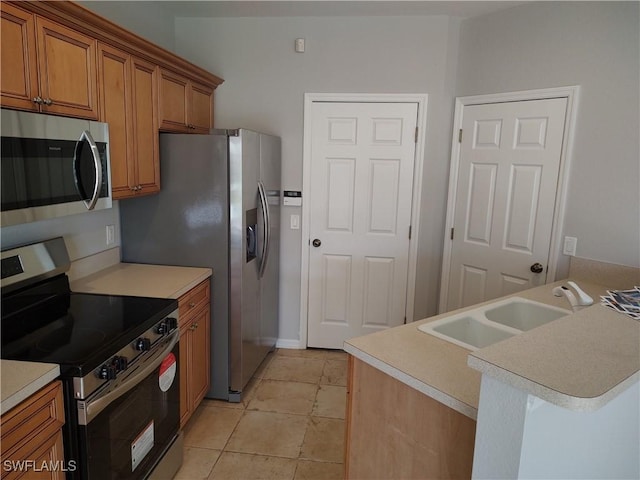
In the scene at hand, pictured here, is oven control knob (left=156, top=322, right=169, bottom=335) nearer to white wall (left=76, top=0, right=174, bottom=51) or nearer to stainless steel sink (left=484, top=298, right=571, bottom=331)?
stainless steel sink (left=484, top=298, right=571, bottom=331)

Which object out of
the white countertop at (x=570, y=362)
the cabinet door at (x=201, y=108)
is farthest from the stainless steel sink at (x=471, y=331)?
the cabinet door at (x=201, y=108)

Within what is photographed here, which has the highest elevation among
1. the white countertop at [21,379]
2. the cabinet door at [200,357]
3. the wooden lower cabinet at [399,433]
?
the white countertop at [21,379]

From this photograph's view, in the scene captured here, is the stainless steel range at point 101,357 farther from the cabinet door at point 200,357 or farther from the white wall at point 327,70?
the white wall at point 327,70

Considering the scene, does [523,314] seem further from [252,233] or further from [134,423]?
[134,423]

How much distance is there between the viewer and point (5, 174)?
4.83 ft

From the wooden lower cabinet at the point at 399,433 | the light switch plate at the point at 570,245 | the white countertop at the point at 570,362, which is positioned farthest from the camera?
the light switch plate at the point at 570,245

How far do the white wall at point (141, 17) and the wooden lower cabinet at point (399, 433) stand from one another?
7.38 ft

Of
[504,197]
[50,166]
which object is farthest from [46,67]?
[504,197]

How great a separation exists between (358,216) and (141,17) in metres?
2.06

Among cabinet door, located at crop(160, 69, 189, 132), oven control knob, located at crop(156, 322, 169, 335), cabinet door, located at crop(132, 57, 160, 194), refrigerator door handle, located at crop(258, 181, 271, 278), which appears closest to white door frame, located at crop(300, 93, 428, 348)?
refrigerator door handle, located at crop(258, 181, 271, 278)

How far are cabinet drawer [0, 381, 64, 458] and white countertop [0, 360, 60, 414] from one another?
0.02m

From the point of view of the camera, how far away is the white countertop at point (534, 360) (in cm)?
95

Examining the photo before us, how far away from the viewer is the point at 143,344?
1.82 m

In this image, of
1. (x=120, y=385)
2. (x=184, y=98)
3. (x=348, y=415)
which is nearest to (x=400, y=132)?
(x=184, y=98)
